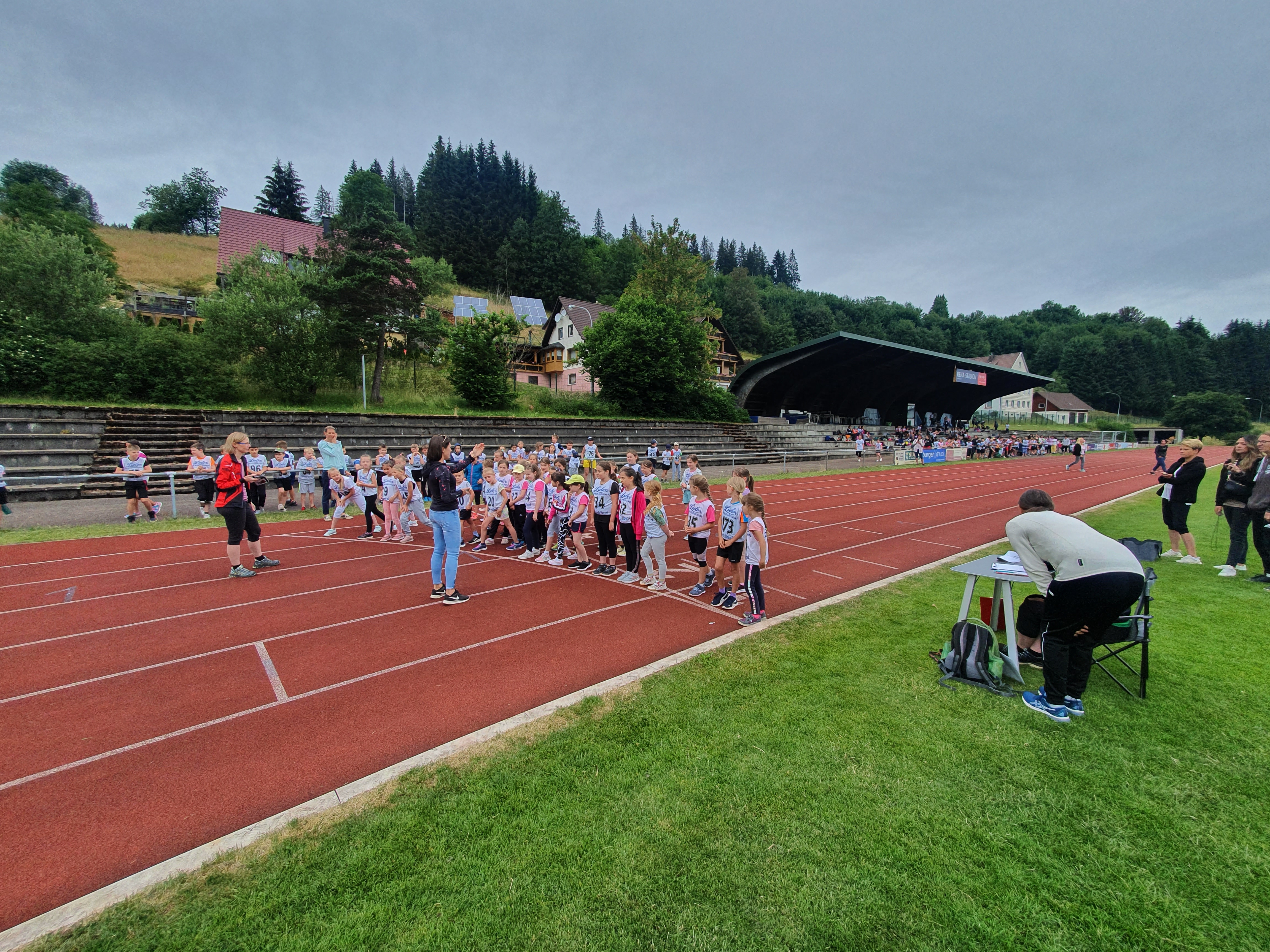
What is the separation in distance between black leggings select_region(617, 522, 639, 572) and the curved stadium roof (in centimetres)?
2932

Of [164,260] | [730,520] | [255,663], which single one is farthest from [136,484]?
[164,260]

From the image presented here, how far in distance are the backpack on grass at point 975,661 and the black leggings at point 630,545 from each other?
14.7 ft

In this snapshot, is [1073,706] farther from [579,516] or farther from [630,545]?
[579,516]

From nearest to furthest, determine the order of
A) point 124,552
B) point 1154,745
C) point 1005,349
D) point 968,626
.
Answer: point 1154,745 → point 968,626 → point 124,552 → point 1005,349

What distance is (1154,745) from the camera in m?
3.78

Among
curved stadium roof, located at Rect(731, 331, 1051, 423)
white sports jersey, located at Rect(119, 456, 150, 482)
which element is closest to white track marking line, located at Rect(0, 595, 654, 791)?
white sports jersey, located at Rect(119, 456, 150, 482)

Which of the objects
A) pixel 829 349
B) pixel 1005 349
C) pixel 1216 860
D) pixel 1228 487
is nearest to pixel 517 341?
pixel 829 349

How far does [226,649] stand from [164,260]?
73884mm

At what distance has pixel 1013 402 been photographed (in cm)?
8775

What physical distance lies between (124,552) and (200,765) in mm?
8538

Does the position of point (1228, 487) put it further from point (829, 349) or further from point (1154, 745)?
point (829, 349)

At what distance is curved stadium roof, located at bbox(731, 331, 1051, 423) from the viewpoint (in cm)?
3909

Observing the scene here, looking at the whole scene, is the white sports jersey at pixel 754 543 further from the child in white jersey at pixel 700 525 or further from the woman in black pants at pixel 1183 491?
the woman in black pants at pixel 1183 491

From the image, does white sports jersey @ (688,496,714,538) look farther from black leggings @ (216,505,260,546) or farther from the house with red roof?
the house with red roof
